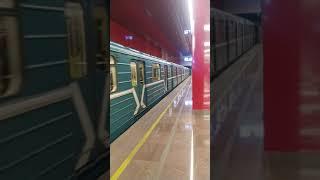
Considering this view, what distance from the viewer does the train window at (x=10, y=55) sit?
3.81 ft

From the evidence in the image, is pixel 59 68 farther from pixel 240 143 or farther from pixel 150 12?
pixel 150 12

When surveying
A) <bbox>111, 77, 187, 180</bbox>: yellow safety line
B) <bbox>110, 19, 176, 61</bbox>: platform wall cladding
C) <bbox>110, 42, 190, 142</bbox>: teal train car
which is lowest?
<bbox>111, 77, 187, 180</bbox>: yellow safety line

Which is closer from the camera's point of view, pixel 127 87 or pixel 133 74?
pixel 127 87

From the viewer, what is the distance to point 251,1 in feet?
9.14

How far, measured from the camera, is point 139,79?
905cm

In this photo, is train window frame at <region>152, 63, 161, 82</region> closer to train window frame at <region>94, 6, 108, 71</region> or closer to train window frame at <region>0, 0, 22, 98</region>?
train window frame at <region>94, 6, 108, 71</region>

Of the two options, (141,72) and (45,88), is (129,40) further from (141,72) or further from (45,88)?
(45,88)

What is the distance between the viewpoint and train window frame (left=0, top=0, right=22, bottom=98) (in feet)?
3.80

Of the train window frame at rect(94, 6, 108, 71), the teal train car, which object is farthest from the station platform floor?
the train window frame at rect(94, 6, 108, 71)

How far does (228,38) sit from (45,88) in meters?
2.28

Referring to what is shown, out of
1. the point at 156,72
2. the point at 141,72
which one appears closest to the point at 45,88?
the point at 141,72

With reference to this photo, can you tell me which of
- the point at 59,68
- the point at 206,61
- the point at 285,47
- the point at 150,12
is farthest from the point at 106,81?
the point at 150,12

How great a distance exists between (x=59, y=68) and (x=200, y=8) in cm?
926

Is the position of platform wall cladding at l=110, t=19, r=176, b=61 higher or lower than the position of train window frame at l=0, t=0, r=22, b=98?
higher
